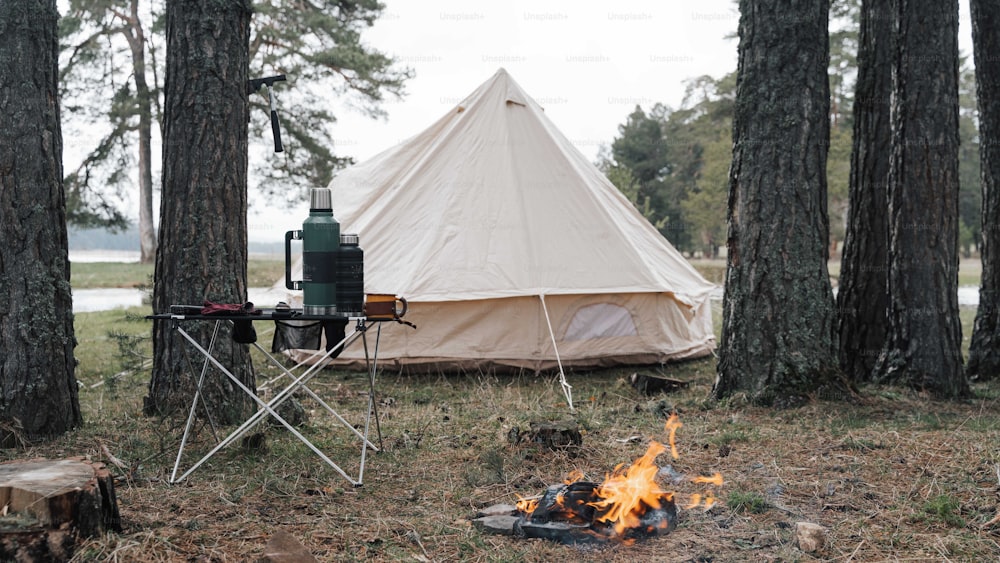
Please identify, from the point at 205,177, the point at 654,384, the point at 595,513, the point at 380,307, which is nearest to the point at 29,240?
the point at 205,177

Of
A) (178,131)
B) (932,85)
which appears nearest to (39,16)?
(178,131)

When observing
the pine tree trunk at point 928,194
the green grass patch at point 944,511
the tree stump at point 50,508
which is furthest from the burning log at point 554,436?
the pine tree trunk at point 928,194

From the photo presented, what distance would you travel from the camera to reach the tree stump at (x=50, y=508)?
2.31 m

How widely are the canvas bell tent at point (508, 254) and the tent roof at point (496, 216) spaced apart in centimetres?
1

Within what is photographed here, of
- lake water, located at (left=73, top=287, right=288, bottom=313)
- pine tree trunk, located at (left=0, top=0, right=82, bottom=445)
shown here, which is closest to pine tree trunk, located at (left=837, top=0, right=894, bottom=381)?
pine tree trunk, located at (left=0, top=0, right=82, bottom=445)

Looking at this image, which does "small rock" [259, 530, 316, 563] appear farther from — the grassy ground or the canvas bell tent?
the canvas bell tent

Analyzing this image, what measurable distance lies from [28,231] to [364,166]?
13.3ft

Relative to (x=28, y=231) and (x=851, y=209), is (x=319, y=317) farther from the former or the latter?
(x=851, y=209)

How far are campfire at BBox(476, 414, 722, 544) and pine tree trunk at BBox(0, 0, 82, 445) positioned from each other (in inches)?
96.9

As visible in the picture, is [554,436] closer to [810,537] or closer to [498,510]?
[498,510]

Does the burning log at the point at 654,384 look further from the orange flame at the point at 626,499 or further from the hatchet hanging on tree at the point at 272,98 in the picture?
the hatchet hanging on tree at the point at 272,98

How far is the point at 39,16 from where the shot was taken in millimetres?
4059

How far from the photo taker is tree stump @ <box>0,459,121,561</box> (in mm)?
2309

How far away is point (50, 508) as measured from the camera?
7.89 ft
